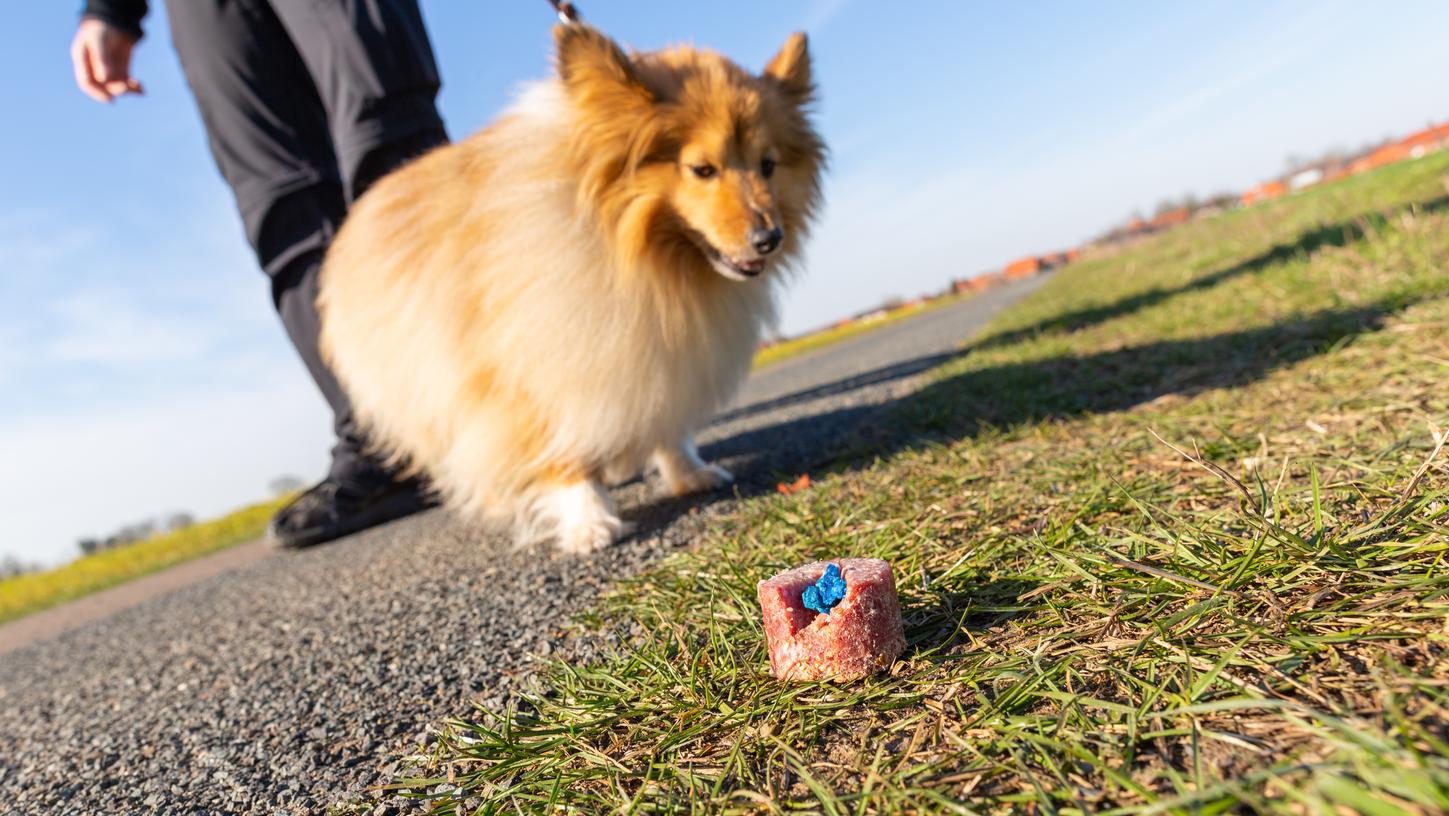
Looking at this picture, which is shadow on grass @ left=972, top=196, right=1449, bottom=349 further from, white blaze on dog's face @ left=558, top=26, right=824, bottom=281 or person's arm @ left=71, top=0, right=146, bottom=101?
person's arm @ left=71, top=0, right=146, bottom=101

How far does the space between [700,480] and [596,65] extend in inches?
67.7

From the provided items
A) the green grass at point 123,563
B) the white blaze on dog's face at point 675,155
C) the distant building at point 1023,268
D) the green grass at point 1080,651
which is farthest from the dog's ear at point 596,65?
the distant building at point 1023,268

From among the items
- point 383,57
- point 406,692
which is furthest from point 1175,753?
point 383,57

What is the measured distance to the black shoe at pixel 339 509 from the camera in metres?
3.96

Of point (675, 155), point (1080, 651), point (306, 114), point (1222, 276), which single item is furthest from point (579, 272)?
point (1222, 276)

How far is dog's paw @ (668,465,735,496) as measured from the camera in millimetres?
3347

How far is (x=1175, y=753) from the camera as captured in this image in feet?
2.95

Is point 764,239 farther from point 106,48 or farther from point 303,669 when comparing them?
point 106,48

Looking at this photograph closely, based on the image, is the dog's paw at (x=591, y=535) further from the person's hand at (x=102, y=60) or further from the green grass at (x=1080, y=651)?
the person's hand at (x=102, y=60)

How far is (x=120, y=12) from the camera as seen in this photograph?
3793 millimetres

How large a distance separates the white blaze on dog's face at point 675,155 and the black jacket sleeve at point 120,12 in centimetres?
257

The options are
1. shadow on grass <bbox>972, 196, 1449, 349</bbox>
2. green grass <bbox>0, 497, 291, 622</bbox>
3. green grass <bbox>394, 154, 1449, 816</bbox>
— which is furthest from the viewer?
green grass <bbox>0, 497, 291, 622</bbox>

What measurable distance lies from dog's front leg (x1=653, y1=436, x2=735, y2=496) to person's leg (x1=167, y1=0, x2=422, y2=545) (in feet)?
5.62

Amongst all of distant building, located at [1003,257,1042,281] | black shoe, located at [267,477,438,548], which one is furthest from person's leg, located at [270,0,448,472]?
distant building, located at [1003,257,1042,281]
